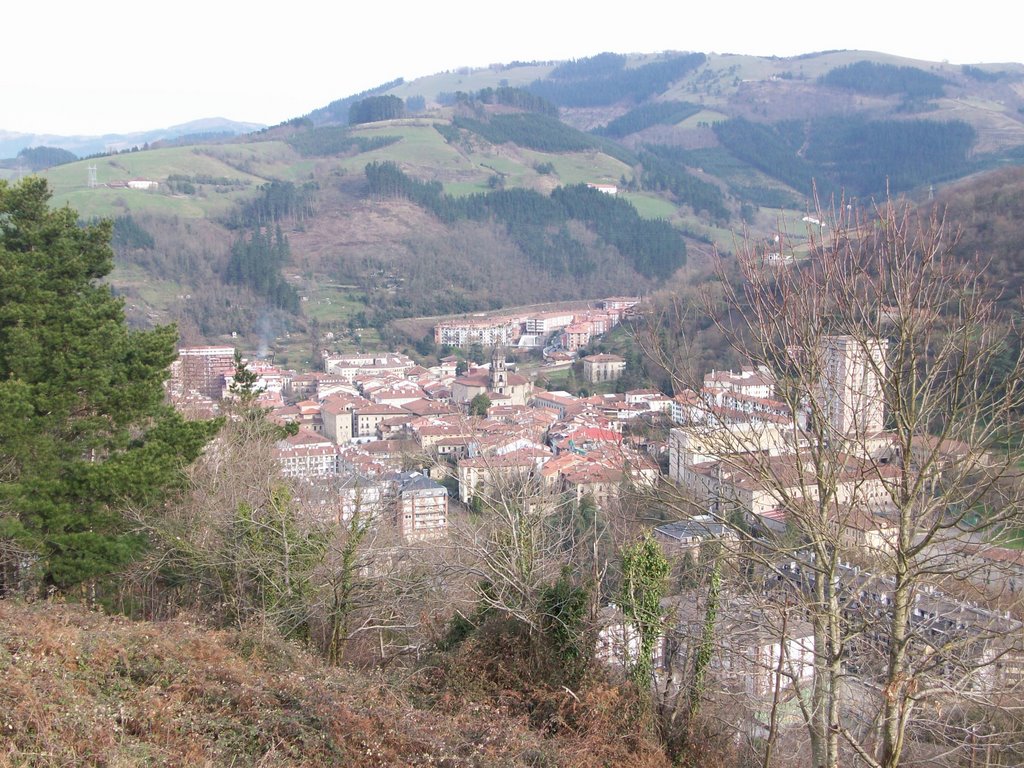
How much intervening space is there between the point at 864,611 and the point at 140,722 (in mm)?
3511

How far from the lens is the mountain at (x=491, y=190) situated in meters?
51.6

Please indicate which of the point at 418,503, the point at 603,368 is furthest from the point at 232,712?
the point at 603,368

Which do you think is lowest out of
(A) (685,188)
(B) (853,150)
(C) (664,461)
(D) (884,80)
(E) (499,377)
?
(E) (499,377)

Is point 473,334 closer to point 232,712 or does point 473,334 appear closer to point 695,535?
point 695,535

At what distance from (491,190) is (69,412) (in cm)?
6910

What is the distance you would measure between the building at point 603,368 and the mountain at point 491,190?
1150cm

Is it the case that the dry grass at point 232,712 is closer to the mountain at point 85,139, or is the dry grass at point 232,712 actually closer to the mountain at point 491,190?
the mountain at point 491,190

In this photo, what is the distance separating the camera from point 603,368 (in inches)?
1528

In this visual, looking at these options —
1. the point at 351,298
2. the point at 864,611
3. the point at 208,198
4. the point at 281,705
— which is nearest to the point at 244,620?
the point at 281,705

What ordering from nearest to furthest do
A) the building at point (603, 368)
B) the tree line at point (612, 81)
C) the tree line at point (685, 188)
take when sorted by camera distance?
the building at point (603, 368), the tree line at point (685, 188), the tree line at point (612, 81)

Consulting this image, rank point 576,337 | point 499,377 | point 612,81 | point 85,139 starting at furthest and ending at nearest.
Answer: point 85,139 → point 612,81 → point 576,337 → point 499,377

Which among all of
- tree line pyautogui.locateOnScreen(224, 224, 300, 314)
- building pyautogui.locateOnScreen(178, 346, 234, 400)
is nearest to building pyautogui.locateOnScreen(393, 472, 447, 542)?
building pyautogui.locateOnScreen(178, 346, 234, 400)

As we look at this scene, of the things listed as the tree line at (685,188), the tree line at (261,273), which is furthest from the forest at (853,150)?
the tree line at (261,273)

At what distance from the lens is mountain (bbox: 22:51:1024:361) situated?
5162cm
